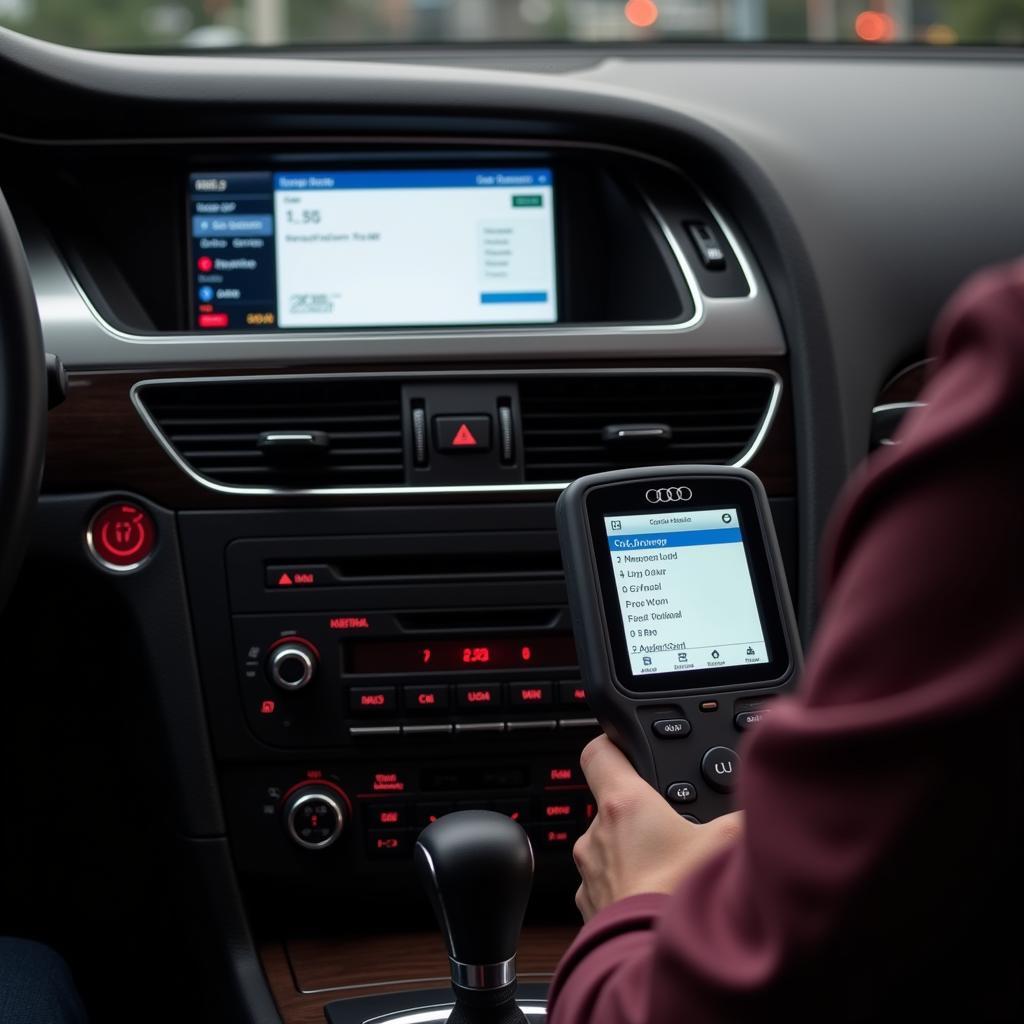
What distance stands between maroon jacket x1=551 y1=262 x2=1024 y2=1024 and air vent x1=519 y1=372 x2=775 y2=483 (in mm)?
1012

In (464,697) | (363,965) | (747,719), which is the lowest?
(363,965)

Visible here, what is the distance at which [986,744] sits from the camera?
44 cm

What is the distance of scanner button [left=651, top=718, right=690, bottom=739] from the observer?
1031mm

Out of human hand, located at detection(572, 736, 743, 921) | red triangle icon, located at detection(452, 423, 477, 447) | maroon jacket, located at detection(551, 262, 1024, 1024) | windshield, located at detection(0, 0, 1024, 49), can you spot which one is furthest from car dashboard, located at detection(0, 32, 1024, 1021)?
maroon jacket, located at detection(551, 262, 1024, 1024)

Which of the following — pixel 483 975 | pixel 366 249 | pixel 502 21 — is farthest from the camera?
→ pixel 502 21

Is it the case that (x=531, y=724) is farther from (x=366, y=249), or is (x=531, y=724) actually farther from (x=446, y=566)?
(x=366, y=249)

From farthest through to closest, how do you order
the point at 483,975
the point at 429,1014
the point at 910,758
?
the point at 429,1014
the point at 483,975
the point at 910,758

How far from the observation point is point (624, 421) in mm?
1521

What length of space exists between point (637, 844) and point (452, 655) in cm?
67

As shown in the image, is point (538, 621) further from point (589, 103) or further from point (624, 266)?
point (589, 103)

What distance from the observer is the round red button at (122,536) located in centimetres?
147

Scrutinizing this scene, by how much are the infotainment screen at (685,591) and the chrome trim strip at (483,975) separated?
0.30 m

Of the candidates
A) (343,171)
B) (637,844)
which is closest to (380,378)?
(343,171)

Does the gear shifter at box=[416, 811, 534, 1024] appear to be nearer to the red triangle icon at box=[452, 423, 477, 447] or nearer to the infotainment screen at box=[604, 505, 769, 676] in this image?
the infotainment screen at box=[604, 505, 769, 676]
